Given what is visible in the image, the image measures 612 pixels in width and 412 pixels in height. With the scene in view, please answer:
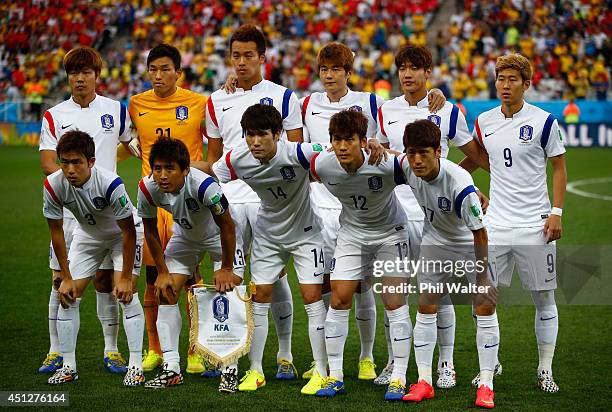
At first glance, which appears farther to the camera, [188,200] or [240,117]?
[240,117]

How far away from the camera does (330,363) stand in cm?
644

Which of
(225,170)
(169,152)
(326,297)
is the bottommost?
(326,297)

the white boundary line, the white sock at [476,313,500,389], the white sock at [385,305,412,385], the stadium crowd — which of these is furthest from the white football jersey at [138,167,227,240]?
the stadium crowd

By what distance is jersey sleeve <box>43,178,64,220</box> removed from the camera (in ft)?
21.4

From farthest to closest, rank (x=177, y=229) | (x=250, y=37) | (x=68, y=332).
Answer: (x=250, y=37), (x=177, y=229), (x=68, y=332)

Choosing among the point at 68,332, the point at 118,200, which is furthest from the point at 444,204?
the point at 68,332

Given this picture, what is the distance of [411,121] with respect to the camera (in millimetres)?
6941

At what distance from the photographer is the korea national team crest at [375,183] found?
20.6 ft

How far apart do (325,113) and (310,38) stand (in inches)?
999

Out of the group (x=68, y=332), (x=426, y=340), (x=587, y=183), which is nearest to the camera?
(x=426, y=340)

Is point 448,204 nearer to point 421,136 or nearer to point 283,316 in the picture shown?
point 421,136

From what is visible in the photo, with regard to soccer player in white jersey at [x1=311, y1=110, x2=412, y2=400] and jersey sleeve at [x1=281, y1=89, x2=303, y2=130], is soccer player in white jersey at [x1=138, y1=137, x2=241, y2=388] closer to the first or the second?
soccer player in white jersey at [x1=311, y1=110, x2=412, y2=400]

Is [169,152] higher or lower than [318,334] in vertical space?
higher

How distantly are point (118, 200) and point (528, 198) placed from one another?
2.90m
